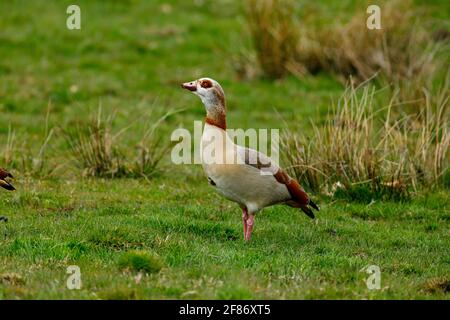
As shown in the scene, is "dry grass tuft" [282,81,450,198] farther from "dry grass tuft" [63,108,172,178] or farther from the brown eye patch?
the brown eye patch

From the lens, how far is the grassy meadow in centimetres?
792

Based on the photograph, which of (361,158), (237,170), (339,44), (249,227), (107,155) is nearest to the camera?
(237,170)

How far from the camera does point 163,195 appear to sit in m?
11.6

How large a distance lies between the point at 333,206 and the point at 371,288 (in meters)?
3.59

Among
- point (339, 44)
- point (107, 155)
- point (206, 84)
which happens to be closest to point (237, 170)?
point (206, 84)

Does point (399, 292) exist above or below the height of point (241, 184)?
below

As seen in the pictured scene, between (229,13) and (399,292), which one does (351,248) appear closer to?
(399,292)

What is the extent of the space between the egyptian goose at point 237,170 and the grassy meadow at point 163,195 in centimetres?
46

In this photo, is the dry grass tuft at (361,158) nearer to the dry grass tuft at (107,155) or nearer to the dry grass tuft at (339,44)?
the dry grass tuft at (107,155)

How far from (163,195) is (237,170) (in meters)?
2.77

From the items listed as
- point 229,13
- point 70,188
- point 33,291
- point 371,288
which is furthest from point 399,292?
point 229,13

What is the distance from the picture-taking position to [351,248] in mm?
9406

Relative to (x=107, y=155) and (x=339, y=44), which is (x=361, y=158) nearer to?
(x=107, y=155)

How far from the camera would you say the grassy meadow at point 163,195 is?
7922 mm
